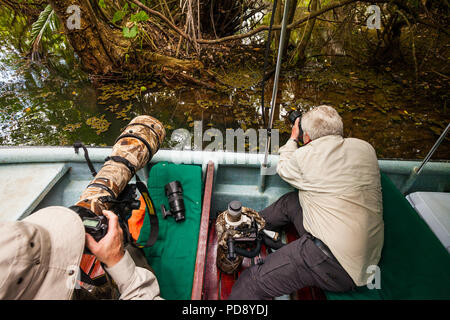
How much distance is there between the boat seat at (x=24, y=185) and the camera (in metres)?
1.56

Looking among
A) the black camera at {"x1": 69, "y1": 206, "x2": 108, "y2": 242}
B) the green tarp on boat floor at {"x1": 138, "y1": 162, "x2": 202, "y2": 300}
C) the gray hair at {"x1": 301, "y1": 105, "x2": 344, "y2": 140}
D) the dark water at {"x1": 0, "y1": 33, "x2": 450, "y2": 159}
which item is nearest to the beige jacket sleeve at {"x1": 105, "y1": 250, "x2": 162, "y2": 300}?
the black camera at {"x1": 69, "y1": 206, "x2": 108, "y2": 242}

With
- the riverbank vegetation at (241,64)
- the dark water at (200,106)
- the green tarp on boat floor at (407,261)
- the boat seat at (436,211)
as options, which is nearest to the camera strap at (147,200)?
the green tarp on boat floor at (407,261)

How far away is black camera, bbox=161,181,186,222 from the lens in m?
1.54

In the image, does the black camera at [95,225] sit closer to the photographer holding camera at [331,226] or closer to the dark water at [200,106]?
the photographer holding camera at [331,226]

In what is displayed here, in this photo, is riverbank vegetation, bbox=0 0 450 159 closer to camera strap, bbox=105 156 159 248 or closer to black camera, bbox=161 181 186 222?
black camera, bbox=161 181 186 222

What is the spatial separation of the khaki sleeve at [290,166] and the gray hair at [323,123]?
6.9 inches

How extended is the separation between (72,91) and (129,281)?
4.21 m

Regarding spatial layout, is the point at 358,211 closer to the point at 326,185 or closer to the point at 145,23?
the point at 326,185

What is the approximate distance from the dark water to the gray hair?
1.63 m

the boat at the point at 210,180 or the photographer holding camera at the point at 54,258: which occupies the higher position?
the photographer holding camera at the point at 54,258

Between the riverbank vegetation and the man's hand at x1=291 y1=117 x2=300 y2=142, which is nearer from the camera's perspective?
the man's hand at x1=291 y1=117 x2=300 y2=142

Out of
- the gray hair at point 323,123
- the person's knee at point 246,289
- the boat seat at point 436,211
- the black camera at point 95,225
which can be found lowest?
the person's knee at point 246,289

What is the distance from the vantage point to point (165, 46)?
4.67m

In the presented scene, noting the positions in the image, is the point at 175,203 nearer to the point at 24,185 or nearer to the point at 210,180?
the point at 210,180
